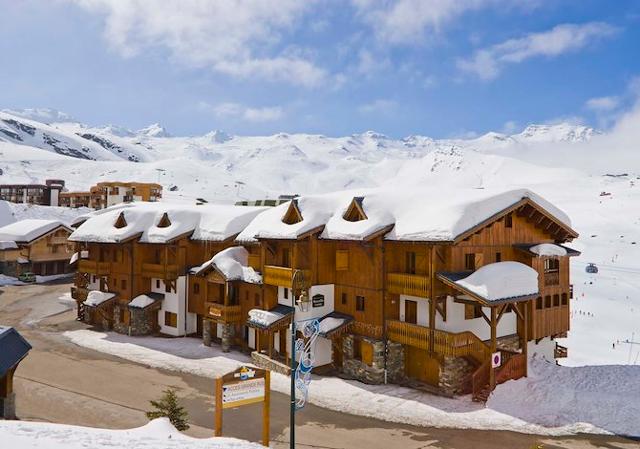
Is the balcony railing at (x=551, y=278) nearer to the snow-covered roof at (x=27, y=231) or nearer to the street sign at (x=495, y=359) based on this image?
the street sign at (x=495, y=359)

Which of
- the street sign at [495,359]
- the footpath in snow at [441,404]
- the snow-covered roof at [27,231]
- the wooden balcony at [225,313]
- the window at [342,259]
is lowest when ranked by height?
the footpath in snow at [441,404]

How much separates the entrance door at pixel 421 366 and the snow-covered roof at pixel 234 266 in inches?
453

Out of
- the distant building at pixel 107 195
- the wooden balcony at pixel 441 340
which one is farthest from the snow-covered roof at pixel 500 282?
the distant building at pixel 107 195

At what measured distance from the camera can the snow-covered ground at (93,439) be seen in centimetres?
1263

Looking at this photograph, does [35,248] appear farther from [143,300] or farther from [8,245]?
[143,300]

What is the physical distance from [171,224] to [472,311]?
1000 inches

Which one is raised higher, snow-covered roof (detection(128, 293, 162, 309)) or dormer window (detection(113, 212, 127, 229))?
dormer window (detection(113, 212, 127, 229))

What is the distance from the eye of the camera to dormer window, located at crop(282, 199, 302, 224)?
3272 cm

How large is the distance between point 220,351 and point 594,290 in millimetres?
60923

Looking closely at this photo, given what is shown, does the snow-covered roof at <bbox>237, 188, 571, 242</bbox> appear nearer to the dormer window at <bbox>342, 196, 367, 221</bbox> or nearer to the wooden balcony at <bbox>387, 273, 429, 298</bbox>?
the dormer window at <bbox>342, 196, 367, 221</bbox>

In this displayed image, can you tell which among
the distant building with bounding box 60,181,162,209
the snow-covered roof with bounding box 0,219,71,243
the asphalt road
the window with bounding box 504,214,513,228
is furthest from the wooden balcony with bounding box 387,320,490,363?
the distant building with bounding box 60,181,162,209

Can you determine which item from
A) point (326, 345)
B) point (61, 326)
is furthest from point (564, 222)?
point (61, 326)

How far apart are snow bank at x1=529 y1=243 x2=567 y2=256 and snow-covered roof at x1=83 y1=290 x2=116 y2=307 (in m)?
33.6

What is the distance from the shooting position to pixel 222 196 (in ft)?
631
